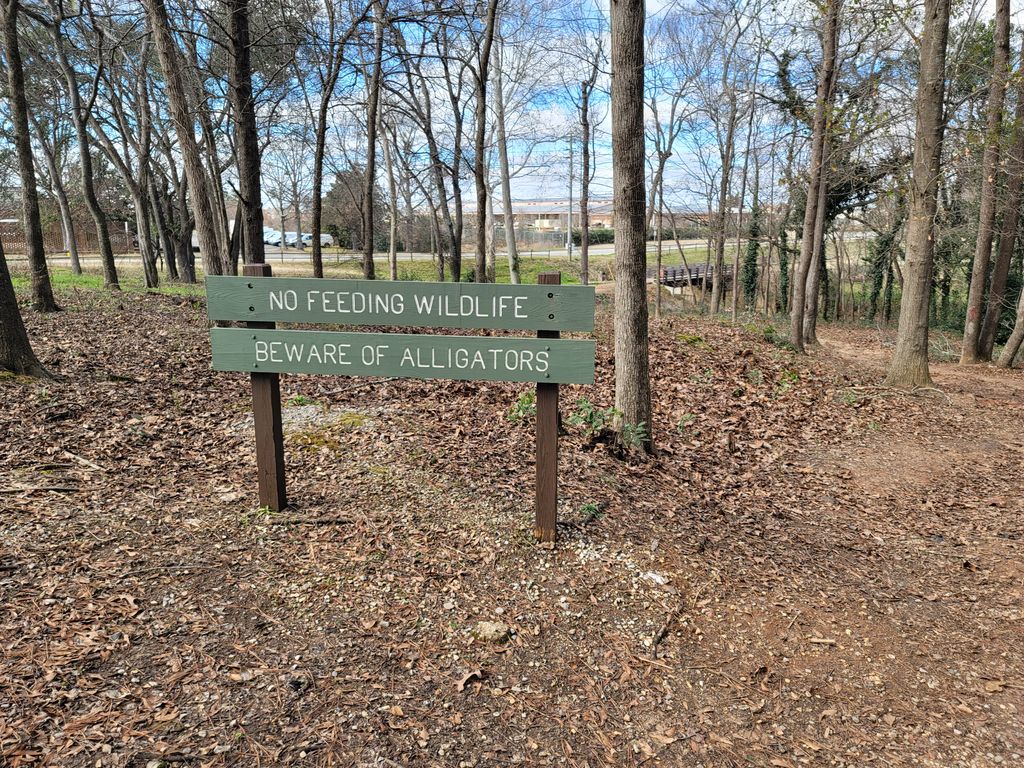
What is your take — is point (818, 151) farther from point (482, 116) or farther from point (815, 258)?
point (482, 116)

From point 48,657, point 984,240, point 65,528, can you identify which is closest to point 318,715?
point 48,657

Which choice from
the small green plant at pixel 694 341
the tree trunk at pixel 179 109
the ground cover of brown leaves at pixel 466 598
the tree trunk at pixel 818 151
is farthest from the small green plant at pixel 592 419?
the tree trunk at pixel 818 151

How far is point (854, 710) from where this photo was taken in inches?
113

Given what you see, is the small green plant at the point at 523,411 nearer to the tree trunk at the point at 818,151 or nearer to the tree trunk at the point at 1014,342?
the tree trunk at the point at 818,151

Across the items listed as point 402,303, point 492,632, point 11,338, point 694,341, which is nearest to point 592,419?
point 402,303

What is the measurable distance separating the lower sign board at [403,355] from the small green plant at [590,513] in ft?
3.72

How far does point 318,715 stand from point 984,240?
16.9 m

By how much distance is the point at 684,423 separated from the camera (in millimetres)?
7062

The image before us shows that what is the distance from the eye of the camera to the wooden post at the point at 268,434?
12.7 feet

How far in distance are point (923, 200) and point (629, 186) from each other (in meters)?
7.29

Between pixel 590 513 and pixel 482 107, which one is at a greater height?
pixel 482 107

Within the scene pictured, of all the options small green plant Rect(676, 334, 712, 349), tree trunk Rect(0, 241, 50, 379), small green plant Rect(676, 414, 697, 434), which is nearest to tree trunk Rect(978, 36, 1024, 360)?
small green plant Rect(676, 334, 712, 349)

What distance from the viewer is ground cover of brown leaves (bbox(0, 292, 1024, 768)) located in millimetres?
2535

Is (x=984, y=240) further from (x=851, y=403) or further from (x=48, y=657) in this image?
(x=48, y=657)
